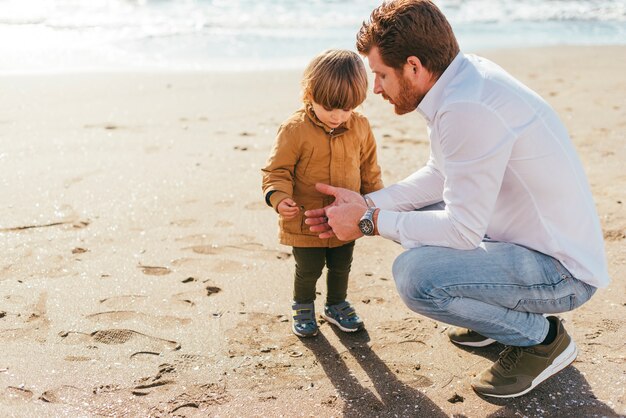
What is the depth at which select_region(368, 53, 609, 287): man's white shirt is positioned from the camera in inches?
99.2

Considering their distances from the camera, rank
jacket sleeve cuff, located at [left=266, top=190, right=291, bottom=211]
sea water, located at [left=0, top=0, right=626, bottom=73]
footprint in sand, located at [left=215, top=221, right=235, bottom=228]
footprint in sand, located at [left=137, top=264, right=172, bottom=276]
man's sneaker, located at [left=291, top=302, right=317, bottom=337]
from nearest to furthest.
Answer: jacket sleeve cuff, located at [left=266, top=190, right=291, bottom=211], man's sneaker, located at [left=291, top=302, right=317, bottom=337], footprint in sand, located at [left=137, top=264, right=172, bottom=276], footprint in sand, located at [left=215, top=221, right=235, bottom=228], sea water, located at [left=0, top=0, right=626, bottom=73]

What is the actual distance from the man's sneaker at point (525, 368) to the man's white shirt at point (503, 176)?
0.29 meters

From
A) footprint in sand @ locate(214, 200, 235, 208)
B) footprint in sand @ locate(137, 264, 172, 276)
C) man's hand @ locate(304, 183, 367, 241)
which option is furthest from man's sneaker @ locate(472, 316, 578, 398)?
footprint in sand @ locate(214, 200, 235, 208)

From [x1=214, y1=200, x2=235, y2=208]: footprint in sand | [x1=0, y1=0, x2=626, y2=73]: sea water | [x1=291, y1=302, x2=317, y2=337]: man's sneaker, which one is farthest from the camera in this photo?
[x1=0, y1=0, x2=626, y2=73]: sea water

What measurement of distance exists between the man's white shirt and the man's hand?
0.54 feet

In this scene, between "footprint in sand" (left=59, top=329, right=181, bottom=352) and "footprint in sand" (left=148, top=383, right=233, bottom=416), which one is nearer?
"footprint in sand" (left=148, top=383, right=233, bottom=416)

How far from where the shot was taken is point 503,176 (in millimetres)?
2607

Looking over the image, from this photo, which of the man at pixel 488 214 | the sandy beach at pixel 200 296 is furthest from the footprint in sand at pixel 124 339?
the man at pixel 488 214

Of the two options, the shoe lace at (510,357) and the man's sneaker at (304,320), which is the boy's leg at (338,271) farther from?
the shoe lace at (510,357)

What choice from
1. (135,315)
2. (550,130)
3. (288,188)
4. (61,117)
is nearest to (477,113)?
(550,130)

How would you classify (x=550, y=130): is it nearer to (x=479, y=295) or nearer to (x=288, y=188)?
(x=479, y=295)

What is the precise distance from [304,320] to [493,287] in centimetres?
90

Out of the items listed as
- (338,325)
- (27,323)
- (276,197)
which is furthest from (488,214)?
(27,323)

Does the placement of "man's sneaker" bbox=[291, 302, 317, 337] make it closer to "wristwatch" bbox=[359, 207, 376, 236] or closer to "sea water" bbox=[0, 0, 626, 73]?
"wristwatch" bbox=[359, 207, 376, 236]
